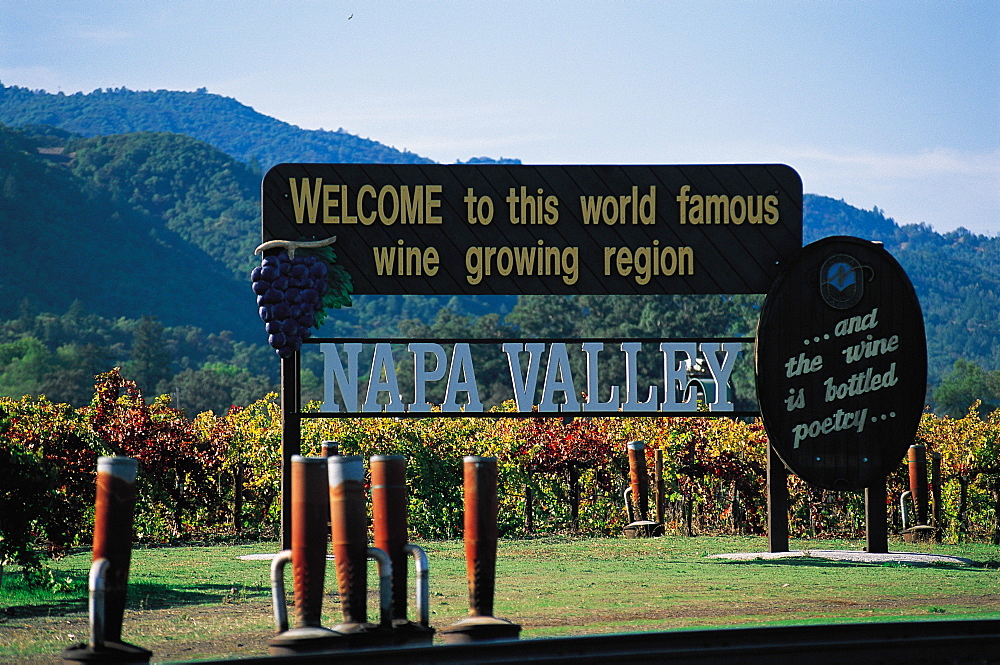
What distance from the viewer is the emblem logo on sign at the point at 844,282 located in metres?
13.6

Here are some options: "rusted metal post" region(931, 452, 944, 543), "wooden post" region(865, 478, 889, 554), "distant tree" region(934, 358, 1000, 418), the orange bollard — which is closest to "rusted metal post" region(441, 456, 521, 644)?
the orange bollard

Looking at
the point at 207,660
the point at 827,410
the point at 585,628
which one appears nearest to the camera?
the point at 207,660

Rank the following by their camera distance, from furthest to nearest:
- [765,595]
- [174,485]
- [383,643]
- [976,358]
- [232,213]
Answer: [976,358] < [232,213] < [174,485] < [765,595] < [383,643]

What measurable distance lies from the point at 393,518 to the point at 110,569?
1800 millimetres

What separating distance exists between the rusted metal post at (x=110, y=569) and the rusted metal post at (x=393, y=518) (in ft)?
5.23

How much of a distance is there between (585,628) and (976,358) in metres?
158

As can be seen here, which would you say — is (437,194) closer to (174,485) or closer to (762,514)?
(174,485)

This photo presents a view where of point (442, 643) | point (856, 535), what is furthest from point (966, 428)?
point (442, 643)

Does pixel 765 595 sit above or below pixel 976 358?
below

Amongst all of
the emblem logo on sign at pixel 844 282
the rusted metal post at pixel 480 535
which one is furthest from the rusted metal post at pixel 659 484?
the rusted metal post at pixel 480 535

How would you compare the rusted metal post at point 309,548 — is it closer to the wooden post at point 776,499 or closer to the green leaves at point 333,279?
the green leaves at point 333,279

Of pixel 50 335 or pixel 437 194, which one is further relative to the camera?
pixel 50 335

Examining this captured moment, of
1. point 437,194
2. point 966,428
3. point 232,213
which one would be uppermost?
point 232,213

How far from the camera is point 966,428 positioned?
64.2 ft
